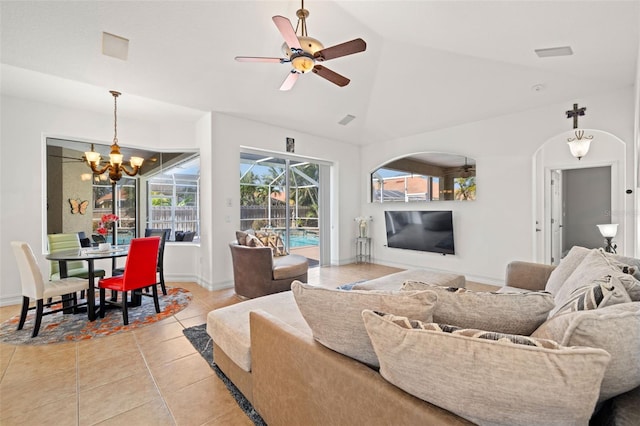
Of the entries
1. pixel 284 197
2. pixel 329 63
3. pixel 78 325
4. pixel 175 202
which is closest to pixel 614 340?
pixel 329 63

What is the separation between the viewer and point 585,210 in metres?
6.58

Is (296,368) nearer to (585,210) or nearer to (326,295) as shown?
(326,295)

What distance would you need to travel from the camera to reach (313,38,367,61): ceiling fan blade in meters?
2.42

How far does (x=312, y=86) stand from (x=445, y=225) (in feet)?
11.2

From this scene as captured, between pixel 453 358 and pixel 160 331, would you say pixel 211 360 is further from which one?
pixel 453 358

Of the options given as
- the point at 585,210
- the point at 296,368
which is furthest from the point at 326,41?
the point at 585,210

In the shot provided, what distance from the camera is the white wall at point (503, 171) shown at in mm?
3688

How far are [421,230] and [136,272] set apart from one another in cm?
475

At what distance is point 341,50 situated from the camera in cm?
248

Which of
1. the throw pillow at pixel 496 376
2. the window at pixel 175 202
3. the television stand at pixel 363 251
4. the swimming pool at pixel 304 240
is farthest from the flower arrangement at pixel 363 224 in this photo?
the throw pillow at pixel 496 376

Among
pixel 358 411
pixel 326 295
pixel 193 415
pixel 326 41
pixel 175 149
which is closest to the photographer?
pixel 358 411

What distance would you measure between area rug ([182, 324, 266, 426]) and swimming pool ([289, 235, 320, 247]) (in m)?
Result: 4.03

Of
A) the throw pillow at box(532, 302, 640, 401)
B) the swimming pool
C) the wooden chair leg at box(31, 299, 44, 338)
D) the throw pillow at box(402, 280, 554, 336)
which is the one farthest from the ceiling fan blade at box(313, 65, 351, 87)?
the swimming pool

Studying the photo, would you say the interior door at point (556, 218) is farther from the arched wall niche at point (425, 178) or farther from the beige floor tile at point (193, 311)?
the beige floor tile at point (193, 311)
